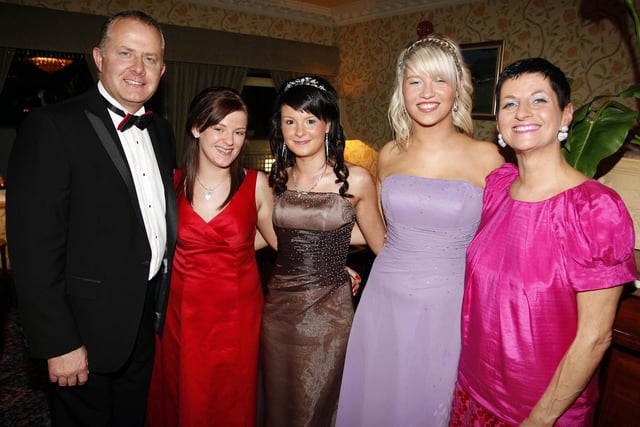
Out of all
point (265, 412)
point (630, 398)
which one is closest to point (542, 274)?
point (630, 398)

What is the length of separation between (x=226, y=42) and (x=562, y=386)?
17.3 feet

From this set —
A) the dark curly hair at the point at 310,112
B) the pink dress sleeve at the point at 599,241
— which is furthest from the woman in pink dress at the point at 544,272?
the dark curly hair at the point at 310,112

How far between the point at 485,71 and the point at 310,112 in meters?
3.47

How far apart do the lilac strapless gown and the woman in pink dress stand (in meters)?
0.26

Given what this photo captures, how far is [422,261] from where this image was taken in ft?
6.04

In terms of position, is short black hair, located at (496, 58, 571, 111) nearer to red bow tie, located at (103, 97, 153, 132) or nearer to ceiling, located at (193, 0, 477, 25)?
red bow tie, located at (103, 97, 153, 132)

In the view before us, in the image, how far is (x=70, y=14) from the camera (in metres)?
4.38

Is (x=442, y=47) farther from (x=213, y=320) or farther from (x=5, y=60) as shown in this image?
(x=5, y=60)

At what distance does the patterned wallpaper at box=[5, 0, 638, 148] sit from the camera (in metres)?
3.82

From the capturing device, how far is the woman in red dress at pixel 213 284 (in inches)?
78.0

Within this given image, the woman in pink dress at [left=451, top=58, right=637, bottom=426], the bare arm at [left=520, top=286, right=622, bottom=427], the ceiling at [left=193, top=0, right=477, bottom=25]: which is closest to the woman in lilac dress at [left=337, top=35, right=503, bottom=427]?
the woman in pink dress at [left=451, top=58, right=637, bottom=426]

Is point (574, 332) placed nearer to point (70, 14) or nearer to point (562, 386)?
point (562, 386)

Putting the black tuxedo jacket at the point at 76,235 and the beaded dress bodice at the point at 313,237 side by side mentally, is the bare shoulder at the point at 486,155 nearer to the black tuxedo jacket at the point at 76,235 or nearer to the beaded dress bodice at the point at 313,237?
the beaded dress bodice at the point at 313,237

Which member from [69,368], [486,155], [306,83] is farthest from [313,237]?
[69,368]
